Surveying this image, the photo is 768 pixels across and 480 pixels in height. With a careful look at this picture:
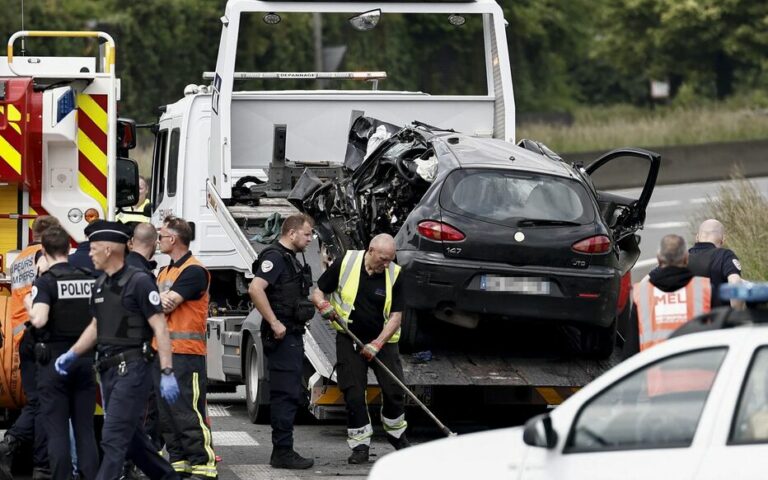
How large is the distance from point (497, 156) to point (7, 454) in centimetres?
410

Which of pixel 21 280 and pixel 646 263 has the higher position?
pixel 21 280

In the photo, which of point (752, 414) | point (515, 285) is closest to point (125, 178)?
point (515, 285)

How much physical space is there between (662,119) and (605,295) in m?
26.4

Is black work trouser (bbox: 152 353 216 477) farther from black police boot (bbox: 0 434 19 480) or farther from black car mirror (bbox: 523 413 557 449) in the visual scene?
black car mirror (bbox: 523 413 557 449)

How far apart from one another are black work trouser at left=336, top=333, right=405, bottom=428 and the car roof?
5.07ft

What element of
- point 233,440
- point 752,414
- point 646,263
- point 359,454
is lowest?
point 646,263

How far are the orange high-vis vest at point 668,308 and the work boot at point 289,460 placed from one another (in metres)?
2.56

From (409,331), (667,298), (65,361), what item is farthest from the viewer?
(409,331)

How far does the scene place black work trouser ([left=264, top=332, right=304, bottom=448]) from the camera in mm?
10562

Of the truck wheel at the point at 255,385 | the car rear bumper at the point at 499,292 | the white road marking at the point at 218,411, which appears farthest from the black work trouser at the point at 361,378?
the white road marking at the point at 218,411

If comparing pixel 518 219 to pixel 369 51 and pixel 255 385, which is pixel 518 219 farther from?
pixel 369 51

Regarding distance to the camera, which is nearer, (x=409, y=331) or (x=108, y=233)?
(x=108, y=233)

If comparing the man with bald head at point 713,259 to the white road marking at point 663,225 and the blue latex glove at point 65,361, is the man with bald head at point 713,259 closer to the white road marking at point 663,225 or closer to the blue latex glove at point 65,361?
the blue latex glove at point 65,361

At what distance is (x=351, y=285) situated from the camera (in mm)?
10859
